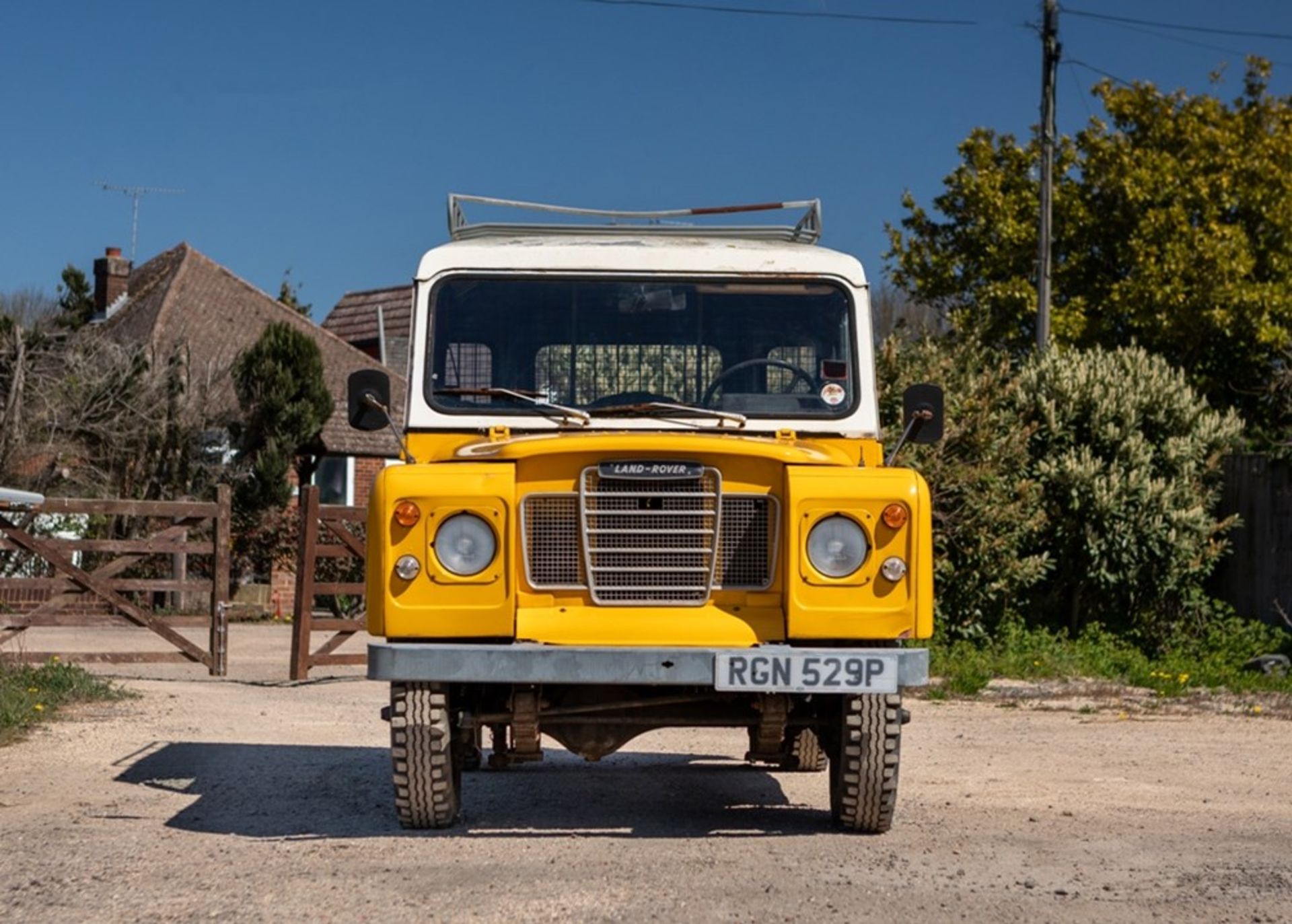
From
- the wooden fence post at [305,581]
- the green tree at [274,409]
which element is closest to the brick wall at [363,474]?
the green tree at [274,409]

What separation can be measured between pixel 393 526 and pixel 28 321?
23.7 m

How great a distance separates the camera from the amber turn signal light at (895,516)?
7.52 m

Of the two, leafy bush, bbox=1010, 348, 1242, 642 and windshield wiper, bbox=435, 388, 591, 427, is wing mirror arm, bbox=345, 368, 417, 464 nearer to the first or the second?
windshield wiper, bbox=435, 388, 591, 427


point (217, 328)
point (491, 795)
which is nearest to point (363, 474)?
point (217, 328)

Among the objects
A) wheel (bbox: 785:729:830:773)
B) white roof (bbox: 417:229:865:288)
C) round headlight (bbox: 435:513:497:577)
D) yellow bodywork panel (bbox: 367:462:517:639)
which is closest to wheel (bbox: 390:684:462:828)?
yellow bodywork panel (bbox: 367:462:517:639)

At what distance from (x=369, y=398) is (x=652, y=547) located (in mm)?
1672

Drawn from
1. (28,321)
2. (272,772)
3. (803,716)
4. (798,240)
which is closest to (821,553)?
(803,716)

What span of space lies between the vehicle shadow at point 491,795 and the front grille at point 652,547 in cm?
113

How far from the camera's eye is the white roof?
351 inches

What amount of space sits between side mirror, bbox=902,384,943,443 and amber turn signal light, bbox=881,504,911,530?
4.17 ft

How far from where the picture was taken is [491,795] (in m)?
9.52

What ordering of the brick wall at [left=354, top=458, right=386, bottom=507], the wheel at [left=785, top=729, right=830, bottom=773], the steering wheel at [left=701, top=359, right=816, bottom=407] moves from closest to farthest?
1. the steering wheel at [left=701, top=359, right=816, bottom=407]
2. the wheel at [left=785, top=729, right=830, bottom=773]
3. the brick wall at [left=354, top=458, right=386, bottom=507]

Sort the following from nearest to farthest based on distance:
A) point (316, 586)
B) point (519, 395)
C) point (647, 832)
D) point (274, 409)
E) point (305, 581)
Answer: point (647, 832)
point (519, 395)
point (305, 581)
point (316, 586)
point (274, 409)

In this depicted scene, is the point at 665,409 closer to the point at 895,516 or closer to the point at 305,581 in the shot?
the point at 895,516
